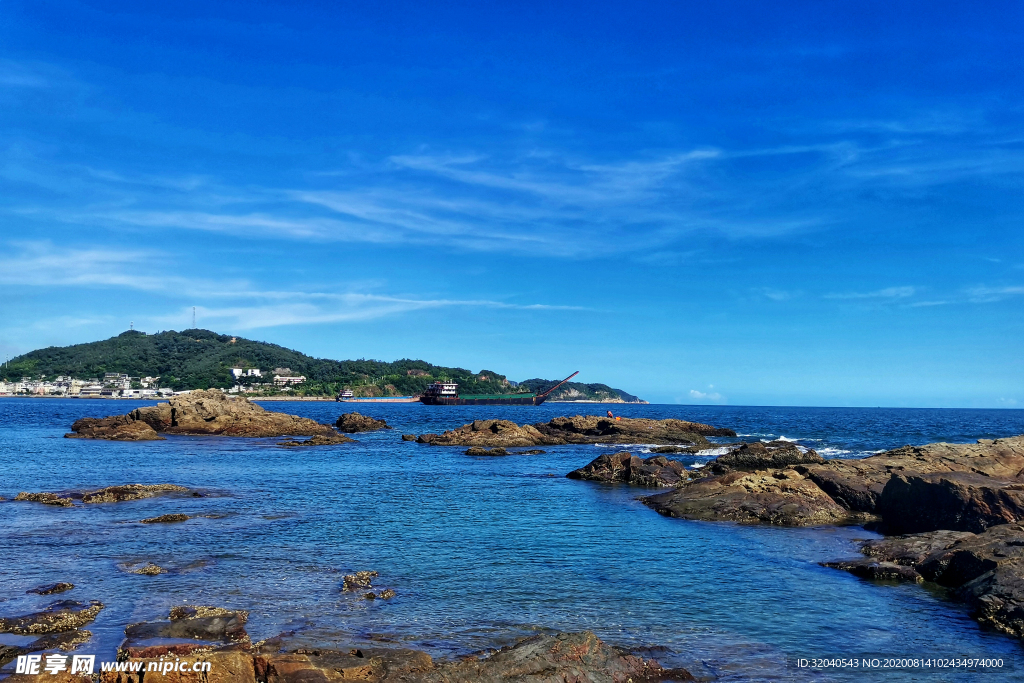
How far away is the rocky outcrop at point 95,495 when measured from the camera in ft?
89.1

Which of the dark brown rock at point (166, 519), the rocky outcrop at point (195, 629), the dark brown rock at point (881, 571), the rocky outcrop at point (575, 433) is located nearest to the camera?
the rocky outcrop at point (195, 629)

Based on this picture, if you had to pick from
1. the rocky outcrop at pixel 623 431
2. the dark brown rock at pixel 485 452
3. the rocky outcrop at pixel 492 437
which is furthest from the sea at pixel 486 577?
the rocky outcrop at pixel 623 431

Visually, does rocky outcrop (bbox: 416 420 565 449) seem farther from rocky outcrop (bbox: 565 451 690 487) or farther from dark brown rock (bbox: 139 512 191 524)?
dark brown rock (bbox: 139 512 191 524)

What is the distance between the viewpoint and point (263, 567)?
18016mm

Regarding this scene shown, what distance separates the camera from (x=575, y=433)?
2968 inches

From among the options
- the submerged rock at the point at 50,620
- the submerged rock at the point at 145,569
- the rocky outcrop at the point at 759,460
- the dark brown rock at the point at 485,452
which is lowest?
the dark brown rock at the point at 485,452

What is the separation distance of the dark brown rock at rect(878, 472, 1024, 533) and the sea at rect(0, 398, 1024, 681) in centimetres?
175

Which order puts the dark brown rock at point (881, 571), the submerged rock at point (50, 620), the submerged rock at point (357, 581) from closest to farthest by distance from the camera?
the submerged rock at point (50, 620)
the submerged rock at point (357, 581)
the dark brown rock at point (881, 571)

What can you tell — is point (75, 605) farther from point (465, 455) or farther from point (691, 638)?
point (465, 455)

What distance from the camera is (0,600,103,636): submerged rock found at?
12.4 m

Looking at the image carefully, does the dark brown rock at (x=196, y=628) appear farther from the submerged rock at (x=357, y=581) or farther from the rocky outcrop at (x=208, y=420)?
the rocky outcrop at (x=208, y=420)

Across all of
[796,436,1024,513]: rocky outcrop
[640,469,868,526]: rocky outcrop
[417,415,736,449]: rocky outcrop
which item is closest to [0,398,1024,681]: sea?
[640,469,868,526]: rocky outcrop

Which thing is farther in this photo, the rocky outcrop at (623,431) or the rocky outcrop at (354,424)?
the rocky outcrop at (354,424)

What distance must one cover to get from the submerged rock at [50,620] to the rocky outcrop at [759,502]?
21.5 meters
